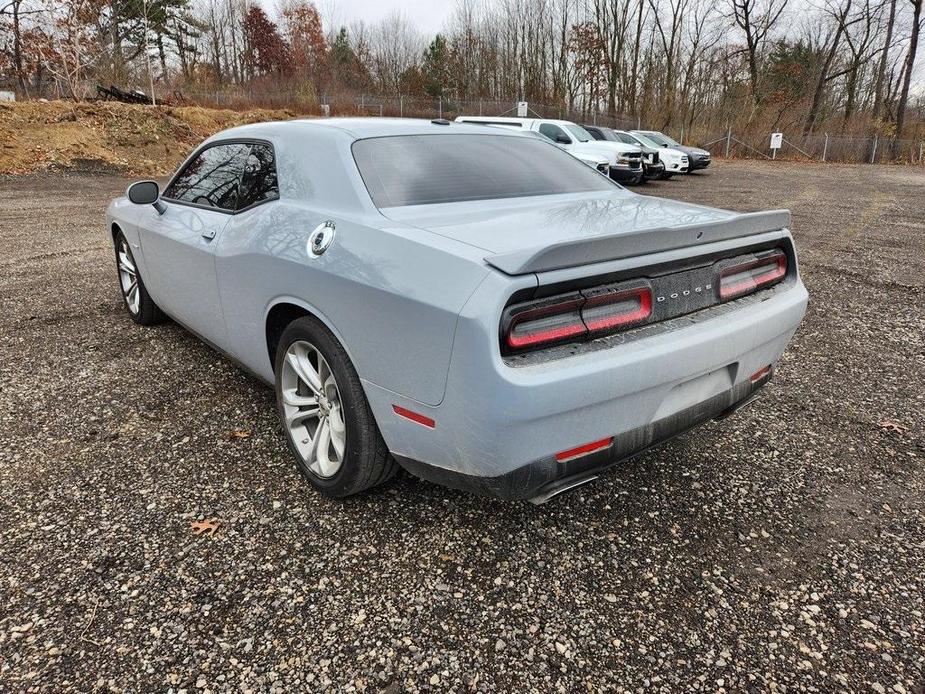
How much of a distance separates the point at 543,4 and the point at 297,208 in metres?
51.1

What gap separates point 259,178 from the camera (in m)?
3.03

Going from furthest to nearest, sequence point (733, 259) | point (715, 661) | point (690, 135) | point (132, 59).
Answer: point (690, 135)
point (132, 59)
point (733, 259)
point (715, 661)

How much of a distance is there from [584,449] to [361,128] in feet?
6.17

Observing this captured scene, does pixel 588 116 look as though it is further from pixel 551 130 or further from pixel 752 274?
pixel 752 274

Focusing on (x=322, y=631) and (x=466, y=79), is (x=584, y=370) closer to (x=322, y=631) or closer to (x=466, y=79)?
(x=322, y=631)

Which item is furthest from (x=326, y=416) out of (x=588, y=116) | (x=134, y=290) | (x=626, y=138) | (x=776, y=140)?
(x=588, y=116)

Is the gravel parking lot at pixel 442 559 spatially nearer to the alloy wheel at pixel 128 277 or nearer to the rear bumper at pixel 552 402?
the rear bumper at pixel 552 402

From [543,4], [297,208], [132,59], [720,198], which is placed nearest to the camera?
[297,208]

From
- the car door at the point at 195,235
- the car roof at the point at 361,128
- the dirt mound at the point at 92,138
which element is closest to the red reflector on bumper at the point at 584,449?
the car roof at the point at 361,128

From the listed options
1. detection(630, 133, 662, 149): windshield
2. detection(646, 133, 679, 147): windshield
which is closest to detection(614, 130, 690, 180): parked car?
detection(630, 133, 662, 149): windshield

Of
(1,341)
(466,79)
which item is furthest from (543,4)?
(1,341)

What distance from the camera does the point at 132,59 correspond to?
30.0m

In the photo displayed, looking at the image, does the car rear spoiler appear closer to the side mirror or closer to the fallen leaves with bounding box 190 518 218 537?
the fallen leaves with bounding box 190 518 218 537

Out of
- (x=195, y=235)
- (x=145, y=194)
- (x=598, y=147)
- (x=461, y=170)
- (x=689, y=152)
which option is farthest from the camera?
(x=689, y=152)
